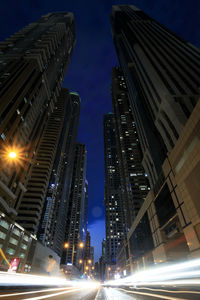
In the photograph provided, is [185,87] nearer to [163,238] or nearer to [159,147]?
[159,147]

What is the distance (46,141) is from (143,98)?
2870 inches

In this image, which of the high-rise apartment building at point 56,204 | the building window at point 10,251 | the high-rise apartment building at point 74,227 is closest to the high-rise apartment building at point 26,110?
the building window at point 10,251

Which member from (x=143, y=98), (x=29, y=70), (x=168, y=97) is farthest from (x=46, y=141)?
(x=168, y=97)

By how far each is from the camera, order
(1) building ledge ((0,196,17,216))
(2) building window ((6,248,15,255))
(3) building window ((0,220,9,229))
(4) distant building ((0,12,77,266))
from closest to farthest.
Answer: (3) building window ((0,220,9,229)), (1) building ledge ((0,196,17,216)), (2) building window ((6,248,15,255)), (4) distant building ((0,12,77,266))

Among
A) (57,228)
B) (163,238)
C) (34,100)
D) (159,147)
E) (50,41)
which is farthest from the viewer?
(57,228)

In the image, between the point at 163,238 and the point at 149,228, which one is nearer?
the point at 163,238

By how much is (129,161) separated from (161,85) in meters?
60.6

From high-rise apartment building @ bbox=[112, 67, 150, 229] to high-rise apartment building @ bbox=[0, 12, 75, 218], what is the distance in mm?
51131

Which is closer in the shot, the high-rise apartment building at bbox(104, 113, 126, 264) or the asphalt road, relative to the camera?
the asphalt road

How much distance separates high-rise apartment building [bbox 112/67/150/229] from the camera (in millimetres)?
82438

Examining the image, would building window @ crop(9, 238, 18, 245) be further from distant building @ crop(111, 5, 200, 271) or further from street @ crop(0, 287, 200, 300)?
street @ crop(0, 287, 200, 300)

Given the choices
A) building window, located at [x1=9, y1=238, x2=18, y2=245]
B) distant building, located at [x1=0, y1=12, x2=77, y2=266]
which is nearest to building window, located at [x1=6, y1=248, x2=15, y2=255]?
distant building, located at [x1=0, y1=12, x2=77, y2=266]

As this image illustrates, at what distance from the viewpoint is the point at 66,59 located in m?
107

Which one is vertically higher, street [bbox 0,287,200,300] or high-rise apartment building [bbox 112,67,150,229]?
Result: high-rise apartment building [bbox 112,67,150,229]
